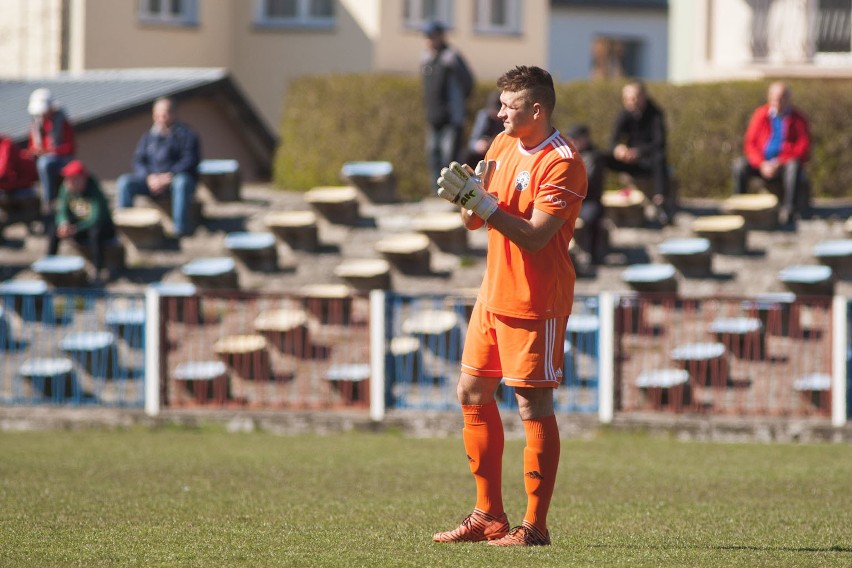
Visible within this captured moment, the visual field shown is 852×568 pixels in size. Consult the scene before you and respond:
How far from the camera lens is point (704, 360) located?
13.1 meters

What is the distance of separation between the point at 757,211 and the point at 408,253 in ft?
13.3

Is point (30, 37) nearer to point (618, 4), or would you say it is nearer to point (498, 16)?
point (498, 16)

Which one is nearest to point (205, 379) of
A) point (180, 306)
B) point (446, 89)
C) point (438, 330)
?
point (180, 306)

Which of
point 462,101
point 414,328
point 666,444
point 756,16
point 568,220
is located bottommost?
point 666,444

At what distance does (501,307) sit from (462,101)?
12610 millimetres

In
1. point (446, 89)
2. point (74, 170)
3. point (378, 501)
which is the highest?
point (446, 89)

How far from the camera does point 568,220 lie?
6648 mm

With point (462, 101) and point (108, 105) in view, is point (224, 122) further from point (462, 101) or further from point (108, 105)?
point (462, 101)


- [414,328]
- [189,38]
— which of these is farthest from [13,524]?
[189,38]

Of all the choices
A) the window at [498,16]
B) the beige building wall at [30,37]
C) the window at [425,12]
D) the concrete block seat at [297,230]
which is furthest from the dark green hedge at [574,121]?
the window at [498,16]

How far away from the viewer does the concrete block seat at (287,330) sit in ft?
44.5

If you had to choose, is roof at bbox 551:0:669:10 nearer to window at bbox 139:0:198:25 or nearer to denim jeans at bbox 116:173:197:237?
window at bbox 139:0:198:25

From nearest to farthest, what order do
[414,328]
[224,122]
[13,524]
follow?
1. [13,524]
2. [414,328]
3. [224,122]

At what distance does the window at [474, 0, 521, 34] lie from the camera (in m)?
27.7
